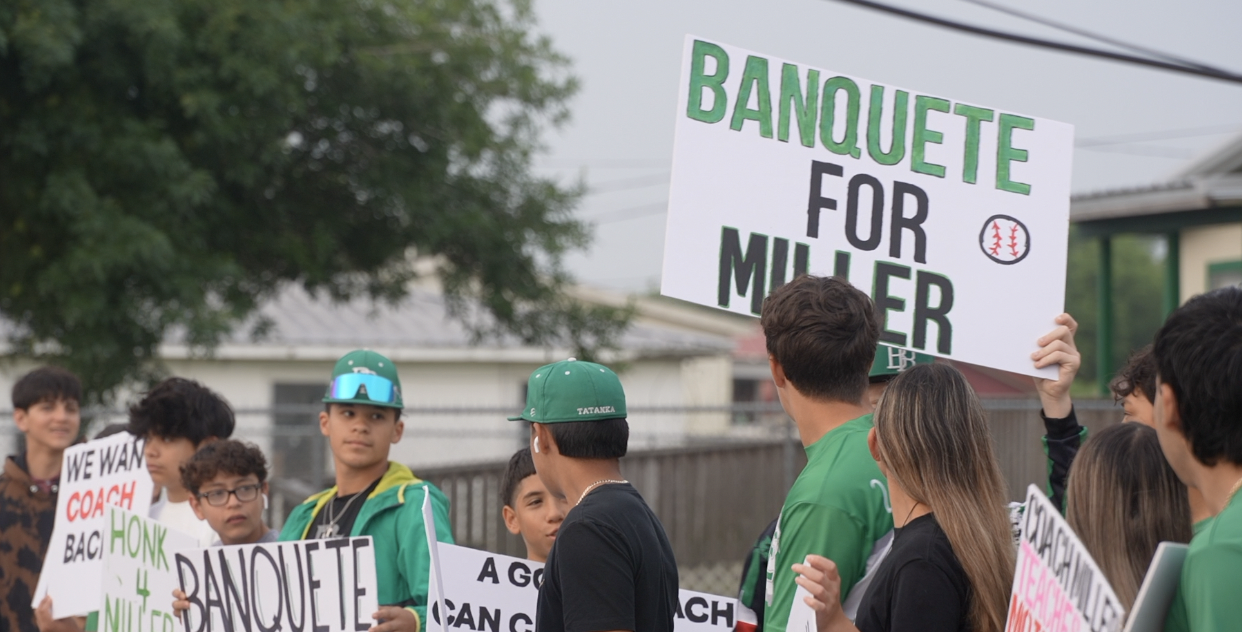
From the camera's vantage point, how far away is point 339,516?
4.34 meters

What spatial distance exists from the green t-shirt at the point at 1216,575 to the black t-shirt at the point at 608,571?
128cm

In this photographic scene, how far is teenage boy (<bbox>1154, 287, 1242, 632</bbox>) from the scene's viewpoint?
1.97m

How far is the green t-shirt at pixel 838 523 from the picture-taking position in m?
2.97

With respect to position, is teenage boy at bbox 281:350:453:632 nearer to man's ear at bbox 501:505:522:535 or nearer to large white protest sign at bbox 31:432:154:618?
man's ear at bbox 501:505:522:535

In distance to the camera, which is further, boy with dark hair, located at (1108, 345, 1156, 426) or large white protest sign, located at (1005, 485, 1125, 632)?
boy with dark hair, located at (1108, 345, 1156, 426)

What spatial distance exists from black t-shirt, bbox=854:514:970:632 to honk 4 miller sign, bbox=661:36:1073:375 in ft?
3.06

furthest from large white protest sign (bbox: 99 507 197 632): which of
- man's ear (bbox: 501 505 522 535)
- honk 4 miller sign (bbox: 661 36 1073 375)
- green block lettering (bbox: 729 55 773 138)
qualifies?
green block lettering (bbox: 729 55 773 138)

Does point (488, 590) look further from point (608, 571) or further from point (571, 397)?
point (608, 571)

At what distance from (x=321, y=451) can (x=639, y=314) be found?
5214 mm

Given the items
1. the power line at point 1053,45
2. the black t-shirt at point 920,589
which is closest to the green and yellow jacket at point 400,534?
the black t-shirt at point 920,589

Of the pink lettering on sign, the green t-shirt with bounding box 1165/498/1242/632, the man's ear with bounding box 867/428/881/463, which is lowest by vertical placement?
the pink lettering on sign

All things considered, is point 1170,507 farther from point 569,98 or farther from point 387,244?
point 569,98

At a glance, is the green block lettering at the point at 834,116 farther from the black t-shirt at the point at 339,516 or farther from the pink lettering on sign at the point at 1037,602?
the black t-shirt at the point at 339,516

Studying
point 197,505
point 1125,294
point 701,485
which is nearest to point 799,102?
point 197,505
